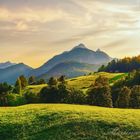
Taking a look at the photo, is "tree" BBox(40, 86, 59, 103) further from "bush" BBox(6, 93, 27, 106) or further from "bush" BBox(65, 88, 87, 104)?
"bush" BBox(6, 93, 27, 106)

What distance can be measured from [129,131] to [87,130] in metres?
5.12

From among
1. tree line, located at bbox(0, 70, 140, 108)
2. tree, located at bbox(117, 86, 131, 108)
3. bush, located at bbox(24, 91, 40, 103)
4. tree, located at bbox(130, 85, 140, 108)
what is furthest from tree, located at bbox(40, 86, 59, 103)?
tree, located at bbox(130, 85, 140, 108)

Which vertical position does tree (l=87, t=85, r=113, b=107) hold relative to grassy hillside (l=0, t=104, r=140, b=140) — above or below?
above

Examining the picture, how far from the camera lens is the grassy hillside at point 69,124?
47625mm

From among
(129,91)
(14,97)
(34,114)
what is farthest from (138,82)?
(34,114)

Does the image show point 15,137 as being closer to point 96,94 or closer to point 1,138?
point 1,138

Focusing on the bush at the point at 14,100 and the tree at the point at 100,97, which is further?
the bush at the point at 14,100

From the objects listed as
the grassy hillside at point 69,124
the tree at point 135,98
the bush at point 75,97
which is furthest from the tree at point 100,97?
the grassy hillside at point 69,124

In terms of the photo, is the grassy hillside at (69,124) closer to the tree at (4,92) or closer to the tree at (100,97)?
the tree at (100,97)

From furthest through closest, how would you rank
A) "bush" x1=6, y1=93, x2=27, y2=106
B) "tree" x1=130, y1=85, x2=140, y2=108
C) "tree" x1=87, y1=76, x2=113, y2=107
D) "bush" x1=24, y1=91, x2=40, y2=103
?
"bush" x1=6, y1=93, x2=27, y2=106 → "bush" x1=24, y1=91, x2=40, y2=103 → "tree" x1=87, y1=76, x2=113, y2=107 → "tree" x1=130, y1=85, x2=140, y2=108

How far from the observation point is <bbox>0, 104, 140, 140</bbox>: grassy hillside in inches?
1875

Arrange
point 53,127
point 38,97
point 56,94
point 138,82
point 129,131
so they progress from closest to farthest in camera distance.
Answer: point 129,131 < point 53,127 < point 56,94 < point 38,97 < point 138,82

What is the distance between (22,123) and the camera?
5322cm

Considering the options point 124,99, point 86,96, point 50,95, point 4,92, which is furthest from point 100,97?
point 4,92
